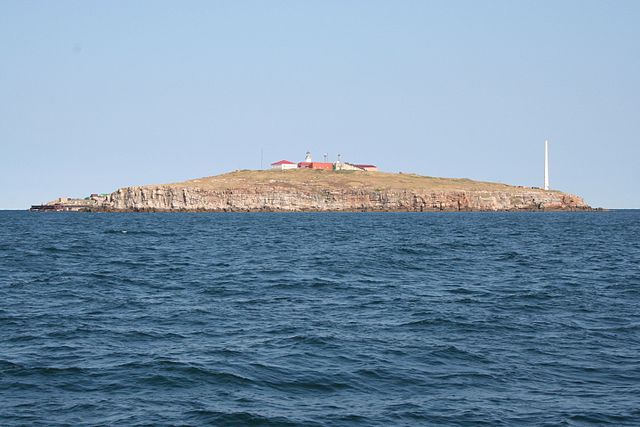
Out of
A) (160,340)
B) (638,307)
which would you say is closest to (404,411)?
(160,340)

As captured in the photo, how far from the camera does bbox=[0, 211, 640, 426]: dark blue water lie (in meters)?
14.5

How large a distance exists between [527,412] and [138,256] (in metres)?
38.7

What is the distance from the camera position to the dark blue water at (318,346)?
47.5 feet

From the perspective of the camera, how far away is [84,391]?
50.6ft

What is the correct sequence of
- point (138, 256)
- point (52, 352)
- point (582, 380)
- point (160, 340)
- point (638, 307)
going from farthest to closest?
1. point (138, 256)
2. point (638, 307)
3. point (160, 340)
4. point (52, 352)
5. point (582, 380)

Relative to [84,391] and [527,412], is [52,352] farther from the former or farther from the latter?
[527,412]

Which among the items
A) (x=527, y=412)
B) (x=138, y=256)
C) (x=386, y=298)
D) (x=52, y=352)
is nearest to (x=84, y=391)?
(x=52, y=352)

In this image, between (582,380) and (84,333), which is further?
(84,333)

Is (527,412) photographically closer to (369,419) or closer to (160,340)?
(369,419)

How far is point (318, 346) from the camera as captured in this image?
19.9m

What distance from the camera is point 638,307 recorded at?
27125 millimetres

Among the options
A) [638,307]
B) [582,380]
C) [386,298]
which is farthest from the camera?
[386,298]

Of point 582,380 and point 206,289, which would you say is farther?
point 206,289

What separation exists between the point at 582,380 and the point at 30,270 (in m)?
30.6
